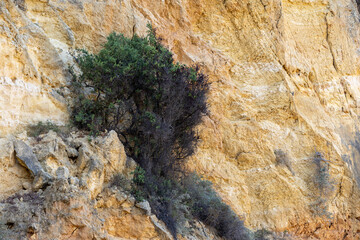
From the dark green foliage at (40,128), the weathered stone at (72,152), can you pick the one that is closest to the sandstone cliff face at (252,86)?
the dark green foliage at (40,128)

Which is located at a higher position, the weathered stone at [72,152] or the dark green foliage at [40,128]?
the weathered stone at [72,152]

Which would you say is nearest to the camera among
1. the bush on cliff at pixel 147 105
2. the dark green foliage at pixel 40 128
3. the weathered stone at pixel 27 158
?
the weathered stone at pixel 27 158

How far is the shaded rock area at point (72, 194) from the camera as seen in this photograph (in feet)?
17.5

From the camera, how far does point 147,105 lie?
9.45 m

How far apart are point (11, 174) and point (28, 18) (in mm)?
4498

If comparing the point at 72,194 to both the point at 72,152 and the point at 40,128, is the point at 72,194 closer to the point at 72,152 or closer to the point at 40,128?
the point at 72,152

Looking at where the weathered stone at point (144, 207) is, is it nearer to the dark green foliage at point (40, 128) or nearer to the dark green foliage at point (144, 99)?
the dark green foliage at point (144, 99)

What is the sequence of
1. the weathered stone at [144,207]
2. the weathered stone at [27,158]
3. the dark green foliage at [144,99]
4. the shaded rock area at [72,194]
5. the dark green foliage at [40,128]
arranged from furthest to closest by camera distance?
the dark green foliage at [144,99] → the weathered stone at [144,207] → the dark green foliage at [40,128] → the weathered stone at [27,158] → the shaded rock area at [72,194]

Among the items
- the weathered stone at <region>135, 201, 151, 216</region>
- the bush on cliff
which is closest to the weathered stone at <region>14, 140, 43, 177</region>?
the bush on cliff

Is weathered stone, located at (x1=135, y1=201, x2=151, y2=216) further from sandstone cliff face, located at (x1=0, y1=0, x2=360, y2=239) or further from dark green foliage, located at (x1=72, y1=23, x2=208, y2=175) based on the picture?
sandstone cliff face, located at (x1=0, y1=0, x2=360, y2=239)

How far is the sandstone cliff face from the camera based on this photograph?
9039 mm

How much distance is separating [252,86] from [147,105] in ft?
19.1

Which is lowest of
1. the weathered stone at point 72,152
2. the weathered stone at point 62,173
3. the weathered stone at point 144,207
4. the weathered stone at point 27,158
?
the weathered stone at point 144,207

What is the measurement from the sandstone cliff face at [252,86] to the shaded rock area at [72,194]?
1.15m
